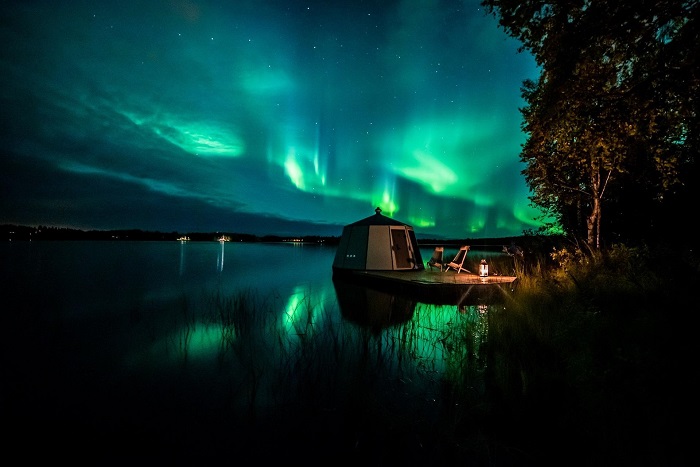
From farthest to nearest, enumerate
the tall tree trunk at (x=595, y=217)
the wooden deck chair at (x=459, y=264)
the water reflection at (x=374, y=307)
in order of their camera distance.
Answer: the wooden deck chair at (x=459, y=264) → the tall tree trunk at (x=595, y=217) → the water reflection at (x=374, y=307)

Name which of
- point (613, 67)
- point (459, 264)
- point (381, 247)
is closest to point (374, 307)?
point (381, 247)

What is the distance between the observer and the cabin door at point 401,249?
1553cm

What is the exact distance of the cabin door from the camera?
15531mm

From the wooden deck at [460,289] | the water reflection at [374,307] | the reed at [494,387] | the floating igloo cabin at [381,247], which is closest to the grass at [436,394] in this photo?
the reed at [494,387]

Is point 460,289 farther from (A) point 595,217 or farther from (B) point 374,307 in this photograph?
(A) point 595,217

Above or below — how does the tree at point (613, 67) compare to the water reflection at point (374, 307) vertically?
above

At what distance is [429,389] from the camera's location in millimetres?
4602

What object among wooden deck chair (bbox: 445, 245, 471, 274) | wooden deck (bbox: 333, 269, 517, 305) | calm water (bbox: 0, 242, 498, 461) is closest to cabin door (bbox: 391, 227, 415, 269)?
wooden deck chair (bbox: 445, 245, 471, 274)

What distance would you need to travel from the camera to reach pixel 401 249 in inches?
623

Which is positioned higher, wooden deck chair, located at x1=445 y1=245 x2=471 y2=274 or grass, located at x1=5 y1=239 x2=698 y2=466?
wooden deck chair, located at x1=445 y1=245 x2=471 y2=274

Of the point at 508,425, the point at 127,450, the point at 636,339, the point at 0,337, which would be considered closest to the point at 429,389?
the point at 508,425

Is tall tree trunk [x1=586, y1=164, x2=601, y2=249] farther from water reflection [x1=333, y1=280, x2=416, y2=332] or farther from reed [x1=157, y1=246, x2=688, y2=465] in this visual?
water reflection [x1=333, y1=280, x2=416, y2=332]

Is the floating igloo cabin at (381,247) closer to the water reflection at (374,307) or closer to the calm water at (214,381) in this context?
the water reflection at (374,307)

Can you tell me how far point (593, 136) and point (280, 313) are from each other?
9.34 m
